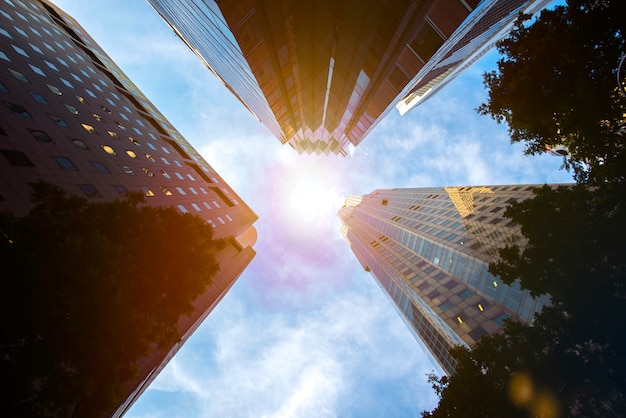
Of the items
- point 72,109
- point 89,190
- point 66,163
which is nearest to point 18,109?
point 66,163

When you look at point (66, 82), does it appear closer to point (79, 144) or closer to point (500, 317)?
point (79, 144)

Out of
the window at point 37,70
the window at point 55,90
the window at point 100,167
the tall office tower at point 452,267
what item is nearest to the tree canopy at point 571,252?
the tall office tower at point 452,267

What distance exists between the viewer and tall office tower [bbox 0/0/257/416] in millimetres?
17531

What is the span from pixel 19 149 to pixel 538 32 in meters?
29.5

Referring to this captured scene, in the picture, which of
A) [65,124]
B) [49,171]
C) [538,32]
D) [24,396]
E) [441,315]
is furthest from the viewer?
[441,315]

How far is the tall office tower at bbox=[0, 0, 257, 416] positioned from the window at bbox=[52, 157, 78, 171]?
0.27 feet

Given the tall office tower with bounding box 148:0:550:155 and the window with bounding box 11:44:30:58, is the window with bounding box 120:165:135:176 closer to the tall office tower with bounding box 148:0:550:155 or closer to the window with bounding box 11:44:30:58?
the window with bounding box 11:44:30:58

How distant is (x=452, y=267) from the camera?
36750mm

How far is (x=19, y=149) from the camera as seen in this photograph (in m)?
16.8

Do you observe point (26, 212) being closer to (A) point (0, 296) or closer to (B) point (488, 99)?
(A) point (0, 296)

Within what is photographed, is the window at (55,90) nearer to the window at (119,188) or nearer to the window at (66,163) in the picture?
the window at (66,163)

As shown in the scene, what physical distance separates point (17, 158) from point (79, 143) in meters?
6.42

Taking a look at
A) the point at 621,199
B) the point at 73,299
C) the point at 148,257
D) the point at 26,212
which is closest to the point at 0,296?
the point at 73,299

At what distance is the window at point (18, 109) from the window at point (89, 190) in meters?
5.64
